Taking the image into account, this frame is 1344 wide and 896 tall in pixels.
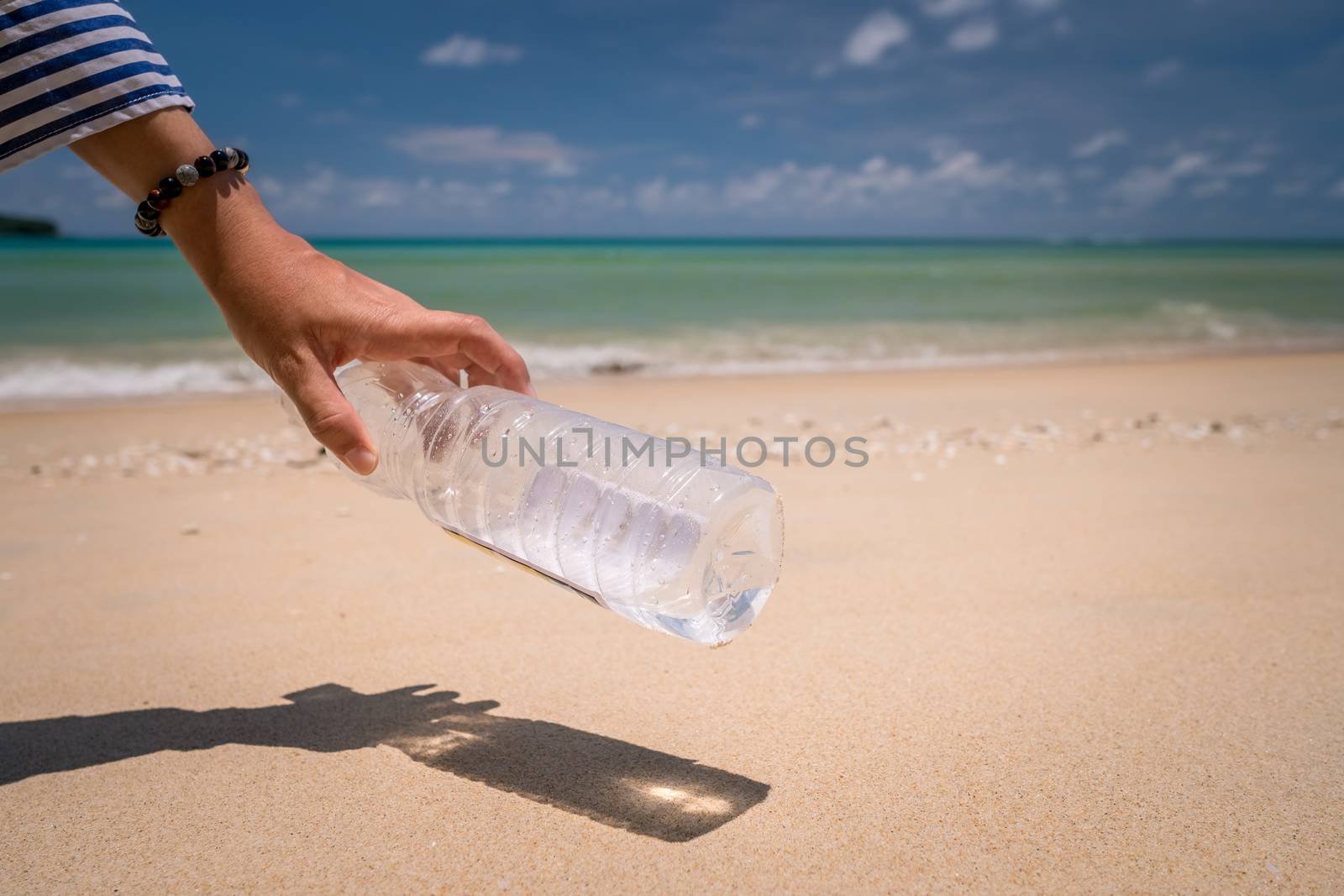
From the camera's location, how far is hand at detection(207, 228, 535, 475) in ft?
5.05

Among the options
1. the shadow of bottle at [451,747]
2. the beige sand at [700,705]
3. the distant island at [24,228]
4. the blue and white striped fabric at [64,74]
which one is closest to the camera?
the blue and white striped fabric at [64,74]

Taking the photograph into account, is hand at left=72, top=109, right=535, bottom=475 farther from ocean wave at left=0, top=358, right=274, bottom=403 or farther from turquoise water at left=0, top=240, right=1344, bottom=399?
turquoise water at left=0, top=240, right=1344, bottom=399

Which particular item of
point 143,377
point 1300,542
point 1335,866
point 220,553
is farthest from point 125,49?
point 143,377

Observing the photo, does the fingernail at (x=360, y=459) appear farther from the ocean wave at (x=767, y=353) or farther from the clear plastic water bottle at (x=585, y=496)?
the ocean wave at (x=767, y=353)

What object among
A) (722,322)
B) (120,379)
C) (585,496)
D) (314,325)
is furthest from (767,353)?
(314,325)

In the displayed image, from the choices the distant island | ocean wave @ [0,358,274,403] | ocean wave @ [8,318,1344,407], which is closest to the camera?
ocean wave @ [0,358,274,403]

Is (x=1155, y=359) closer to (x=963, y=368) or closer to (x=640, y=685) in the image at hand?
(x=963, y=368)

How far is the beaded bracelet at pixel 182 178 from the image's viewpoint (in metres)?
1.52

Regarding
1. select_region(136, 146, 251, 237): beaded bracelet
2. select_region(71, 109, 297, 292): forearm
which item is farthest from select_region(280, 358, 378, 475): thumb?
select_region(136, 146, 251, 237): beaded bracelet

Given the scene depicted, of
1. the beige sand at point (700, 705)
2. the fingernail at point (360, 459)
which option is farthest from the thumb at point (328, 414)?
the beige sand at point (700, 705)

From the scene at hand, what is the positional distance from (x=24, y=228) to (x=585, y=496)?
90.5 metres

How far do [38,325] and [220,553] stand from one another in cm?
1231

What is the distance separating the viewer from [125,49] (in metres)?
1.43

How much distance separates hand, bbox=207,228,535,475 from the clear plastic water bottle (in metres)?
0.31
